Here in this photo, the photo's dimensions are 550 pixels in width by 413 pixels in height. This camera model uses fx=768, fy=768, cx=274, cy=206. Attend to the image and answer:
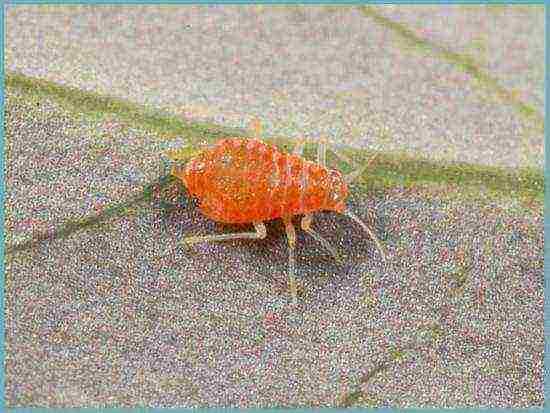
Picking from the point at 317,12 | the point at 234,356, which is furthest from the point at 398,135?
the point at 234,356

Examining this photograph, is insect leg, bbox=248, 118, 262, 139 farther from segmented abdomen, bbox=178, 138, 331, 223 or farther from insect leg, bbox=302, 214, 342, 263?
insect leg, bbox=302, 214, 342, 263

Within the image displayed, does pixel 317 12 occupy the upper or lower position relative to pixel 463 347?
upper

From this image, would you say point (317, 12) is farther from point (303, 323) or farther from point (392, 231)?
point (303, 323)

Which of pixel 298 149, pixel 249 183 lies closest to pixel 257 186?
pixel 249 183

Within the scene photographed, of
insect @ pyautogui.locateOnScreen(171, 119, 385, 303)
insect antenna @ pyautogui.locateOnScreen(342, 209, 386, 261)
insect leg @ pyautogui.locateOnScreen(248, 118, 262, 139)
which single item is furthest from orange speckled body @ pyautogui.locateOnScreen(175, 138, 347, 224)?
insect leg @ pyautogui.locateOnScreen(248, 118, 262, 139)

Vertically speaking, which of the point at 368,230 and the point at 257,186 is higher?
the point at 257,186

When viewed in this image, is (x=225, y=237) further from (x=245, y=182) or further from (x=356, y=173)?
(x=356, y=173)
